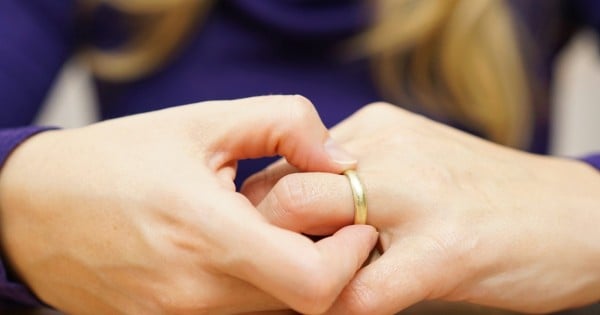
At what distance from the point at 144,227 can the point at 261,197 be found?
0.34 ft

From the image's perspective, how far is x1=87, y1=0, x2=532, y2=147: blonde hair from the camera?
0.74m

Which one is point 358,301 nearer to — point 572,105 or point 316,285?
point 316,285

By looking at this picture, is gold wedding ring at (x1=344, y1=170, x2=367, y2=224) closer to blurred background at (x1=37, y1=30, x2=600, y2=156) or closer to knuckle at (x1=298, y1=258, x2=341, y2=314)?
knuckle at (x1=298, y1=258, x2=341, y2=314)

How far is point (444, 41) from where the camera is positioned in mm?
756

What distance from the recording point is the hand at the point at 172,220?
0.38 metres

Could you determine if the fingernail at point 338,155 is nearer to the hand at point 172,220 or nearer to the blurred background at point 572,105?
the hand at point 172,220

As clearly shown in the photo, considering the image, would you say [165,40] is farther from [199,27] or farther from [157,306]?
[157,306]

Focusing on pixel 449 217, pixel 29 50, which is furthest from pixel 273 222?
pixel 29 50

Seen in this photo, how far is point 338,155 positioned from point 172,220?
0.13 meters

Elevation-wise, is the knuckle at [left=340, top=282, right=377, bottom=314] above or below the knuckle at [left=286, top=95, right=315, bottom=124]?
below

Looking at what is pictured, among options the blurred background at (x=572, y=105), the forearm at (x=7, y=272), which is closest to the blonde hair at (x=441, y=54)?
the forearm at (x=7, y=272)

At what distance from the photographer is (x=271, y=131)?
43 centimetres

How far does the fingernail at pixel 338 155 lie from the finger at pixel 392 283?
0.07m

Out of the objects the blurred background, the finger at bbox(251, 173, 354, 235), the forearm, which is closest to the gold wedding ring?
the finger at bbox(251, 173, 354, 235)
